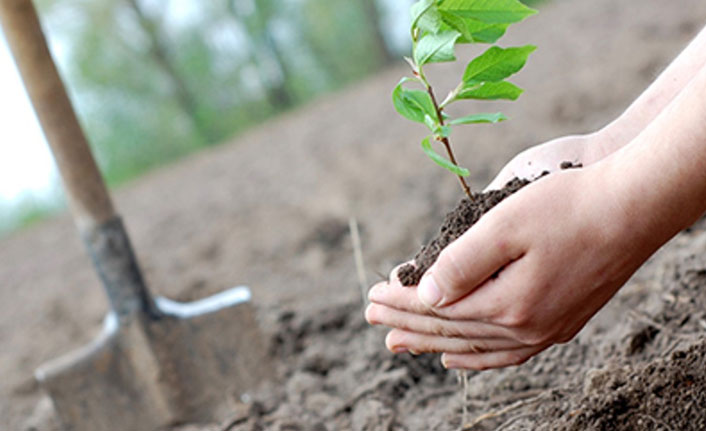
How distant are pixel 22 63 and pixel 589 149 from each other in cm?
161

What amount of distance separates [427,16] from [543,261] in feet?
1.23

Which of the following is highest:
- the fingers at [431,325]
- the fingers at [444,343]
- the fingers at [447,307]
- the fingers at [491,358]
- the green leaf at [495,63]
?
the green leaf at [495,63]

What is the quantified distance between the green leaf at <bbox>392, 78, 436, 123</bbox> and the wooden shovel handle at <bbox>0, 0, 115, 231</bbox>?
1.34 metres

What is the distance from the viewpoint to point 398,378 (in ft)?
5.11

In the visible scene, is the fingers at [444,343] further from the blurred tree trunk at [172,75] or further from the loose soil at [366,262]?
the blurred tree trunk at [172,75]

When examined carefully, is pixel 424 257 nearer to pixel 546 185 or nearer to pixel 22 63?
pixel 546 185

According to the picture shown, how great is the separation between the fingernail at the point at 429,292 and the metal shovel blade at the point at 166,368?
1.30m

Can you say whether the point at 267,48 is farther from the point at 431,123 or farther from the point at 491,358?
the point at 491,358

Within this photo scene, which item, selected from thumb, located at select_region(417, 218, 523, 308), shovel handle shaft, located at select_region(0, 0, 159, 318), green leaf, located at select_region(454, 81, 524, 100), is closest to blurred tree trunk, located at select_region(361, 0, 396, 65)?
shovel handle shaft, located at select_region(0, 0, 159, 318)

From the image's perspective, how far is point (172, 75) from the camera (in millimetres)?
8000

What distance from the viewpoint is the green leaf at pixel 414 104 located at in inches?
41.5

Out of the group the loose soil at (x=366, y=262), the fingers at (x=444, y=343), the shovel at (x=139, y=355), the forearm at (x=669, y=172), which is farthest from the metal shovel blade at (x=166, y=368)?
the forearm at (x=669, y=172)

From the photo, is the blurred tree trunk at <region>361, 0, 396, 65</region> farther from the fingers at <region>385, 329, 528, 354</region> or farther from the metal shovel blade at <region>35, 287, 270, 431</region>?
the fingers at <region>385, 329, 528, 354</region>

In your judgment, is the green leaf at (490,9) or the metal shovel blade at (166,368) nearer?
the green leaf at (490,9)
